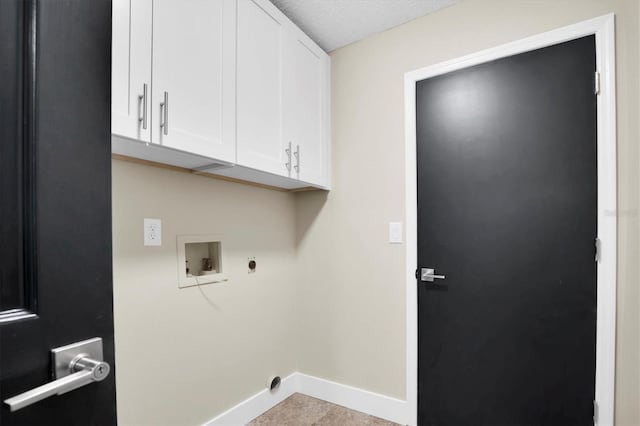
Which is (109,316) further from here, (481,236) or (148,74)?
(481,236)

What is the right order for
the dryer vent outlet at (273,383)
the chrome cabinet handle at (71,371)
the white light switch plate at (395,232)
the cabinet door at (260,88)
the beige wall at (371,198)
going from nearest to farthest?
the chrome cabinet handle at (71,371) → the cabinet door at (260,88) → the beige wall at (371,198) → the white light switch plate at (395,232) → the dryer vent outlet at (273,383)

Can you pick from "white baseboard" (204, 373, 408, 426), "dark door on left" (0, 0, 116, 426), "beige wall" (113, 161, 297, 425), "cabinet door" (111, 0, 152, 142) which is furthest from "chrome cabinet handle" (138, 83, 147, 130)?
"white baseboard" (204, 373, 408, 426)

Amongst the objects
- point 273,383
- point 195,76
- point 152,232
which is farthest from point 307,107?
point 273,383

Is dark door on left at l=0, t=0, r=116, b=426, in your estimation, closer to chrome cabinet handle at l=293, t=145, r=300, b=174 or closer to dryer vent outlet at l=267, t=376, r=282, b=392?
chrome cabinet handle at l=293, t=145, r=300, b=174

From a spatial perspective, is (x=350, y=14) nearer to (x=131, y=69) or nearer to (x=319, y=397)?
(x=131, y=69)

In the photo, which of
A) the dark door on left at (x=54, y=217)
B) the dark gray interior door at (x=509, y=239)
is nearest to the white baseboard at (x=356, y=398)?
the dark gray interior door at (x=509, y=239)

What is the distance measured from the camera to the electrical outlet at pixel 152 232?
158 centimetres

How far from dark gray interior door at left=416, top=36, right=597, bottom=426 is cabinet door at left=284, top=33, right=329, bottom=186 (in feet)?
2.02

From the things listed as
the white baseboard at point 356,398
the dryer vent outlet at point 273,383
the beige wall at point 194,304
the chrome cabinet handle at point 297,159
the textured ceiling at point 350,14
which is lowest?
the white baseboard at point 356,398

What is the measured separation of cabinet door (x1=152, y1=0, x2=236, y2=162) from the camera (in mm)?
1326

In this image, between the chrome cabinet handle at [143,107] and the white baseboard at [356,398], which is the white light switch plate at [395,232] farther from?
the chrome cabinet handle at [143,107]

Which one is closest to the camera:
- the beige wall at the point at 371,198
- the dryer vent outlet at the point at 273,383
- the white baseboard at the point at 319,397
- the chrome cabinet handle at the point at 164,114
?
the chrome cabinet handle at the point at 164,114

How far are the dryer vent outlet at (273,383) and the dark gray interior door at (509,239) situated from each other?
888 mm

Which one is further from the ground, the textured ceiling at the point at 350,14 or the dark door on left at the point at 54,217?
the textured ceiling at the point at 350,14
